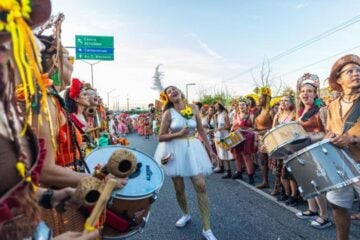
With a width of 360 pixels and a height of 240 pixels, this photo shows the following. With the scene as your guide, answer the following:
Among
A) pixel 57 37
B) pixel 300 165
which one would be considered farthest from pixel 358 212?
pixel 57 37

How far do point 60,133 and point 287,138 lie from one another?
2.32 meters

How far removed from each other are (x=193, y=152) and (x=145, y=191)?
242 cm

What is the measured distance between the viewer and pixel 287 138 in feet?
11.7

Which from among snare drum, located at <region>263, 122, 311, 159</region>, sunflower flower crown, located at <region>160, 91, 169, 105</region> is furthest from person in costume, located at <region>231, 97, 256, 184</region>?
snare drum, located at <region>263, 122, 311, 159</region>

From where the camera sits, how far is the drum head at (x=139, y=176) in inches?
78.9

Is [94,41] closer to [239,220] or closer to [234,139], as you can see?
[234,139]

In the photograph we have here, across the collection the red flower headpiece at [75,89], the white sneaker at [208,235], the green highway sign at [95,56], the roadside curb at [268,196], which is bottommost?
the roadside curb at [268,196]

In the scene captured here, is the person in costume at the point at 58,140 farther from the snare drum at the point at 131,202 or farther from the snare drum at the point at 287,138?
the snare drum at the point at 287,138

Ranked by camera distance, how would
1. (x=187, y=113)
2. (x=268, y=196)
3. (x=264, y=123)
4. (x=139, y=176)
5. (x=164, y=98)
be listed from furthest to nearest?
(x=264, y=123), (x=268, y=196), (x=164, y=98), (x=187, y=113), (x=139, y=176)

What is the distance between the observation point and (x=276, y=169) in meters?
6.01

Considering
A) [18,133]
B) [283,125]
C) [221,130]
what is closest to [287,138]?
[283,125]

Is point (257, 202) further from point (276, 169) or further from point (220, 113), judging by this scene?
point (220, 113)

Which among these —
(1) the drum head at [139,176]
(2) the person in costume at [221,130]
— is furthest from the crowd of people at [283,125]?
(1) the drum head at [139,176]

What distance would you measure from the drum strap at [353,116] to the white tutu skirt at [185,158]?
1.82m
